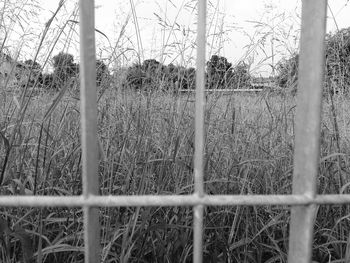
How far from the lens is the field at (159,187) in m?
1.10

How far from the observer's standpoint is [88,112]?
1.81ft

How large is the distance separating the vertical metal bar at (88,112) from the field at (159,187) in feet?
1.37

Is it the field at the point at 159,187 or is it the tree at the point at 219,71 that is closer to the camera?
the field at the point at 159,187

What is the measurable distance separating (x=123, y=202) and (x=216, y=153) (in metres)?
1.12

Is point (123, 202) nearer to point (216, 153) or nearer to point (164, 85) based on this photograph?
point (216, 153)

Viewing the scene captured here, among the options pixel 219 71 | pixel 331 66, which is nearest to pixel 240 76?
pixel 219 71

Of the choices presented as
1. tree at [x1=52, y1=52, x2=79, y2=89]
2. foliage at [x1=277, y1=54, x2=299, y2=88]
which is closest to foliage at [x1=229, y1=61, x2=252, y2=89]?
foliage at [x1=277, y1=54, x2=299, y2=88]

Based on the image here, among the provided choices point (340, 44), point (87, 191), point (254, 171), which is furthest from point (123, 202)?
point (340, 44)

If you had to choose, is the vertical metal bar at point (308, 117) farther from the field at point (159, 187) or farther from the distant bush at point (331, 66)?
the distant bush at point (331, 66)

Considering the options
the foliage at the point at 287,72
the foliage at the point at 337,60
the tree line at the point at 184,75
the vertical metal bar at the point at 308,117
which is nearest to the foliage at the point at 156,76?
the tree line at the point at 184,75

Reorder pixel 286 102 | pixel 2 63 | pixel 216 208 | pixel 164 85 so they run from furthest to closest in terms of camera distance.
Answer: pixel 164 85
pixel 286 102
pixel 2 63
pixel 216 208

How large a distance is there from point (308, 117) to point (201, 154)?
0.50ft

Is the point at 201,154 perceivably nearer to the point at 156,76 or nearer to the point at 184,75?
the point at 156,76

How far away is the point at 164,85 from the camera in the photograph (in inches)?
87.7
